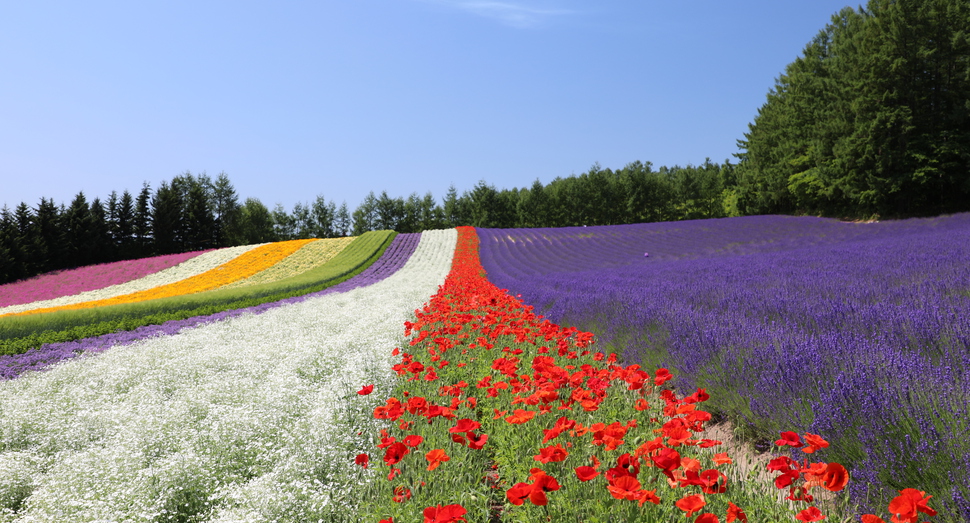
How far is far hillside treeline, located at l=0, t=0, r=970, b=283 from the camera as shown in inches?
819

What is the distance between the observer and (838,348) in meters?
2.74

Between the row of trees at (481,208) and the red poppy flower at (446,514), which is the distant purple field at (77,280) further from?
the red poppy flower at (446,514)

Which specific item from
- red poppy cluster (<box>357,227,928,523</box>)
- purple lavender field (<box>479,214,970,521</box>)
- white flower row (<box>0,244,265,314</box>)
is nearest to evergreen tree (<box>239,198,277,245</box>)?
white flower row (<box>0,244,265,314</box>)

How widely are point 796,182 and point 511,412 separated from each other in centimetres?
3308

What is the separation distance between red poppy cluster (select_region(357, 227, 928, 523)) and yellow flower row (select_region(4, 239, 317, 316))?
19.4 m

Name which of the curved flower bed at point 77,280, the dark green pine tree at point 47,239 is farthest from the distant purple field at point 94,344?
the dark green pine tree at point 47,239

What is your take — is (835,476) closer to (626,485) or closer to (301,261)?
(626,485)

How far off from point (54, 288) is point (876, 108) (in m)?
44.4

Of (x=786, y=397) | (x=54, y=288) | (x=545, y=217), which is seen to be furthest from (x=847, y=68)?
(x=54, y=288)

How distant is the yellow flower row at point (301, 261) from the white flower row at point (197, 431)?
61.1 ft

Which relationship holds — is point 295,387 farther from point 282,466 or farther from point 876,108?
point 876,108

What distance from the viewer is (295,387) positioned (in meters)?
4.41

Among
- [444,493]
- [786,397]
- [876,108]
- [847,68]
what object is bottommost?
[444,493]

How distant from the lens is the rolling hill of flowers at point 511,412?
194cm
